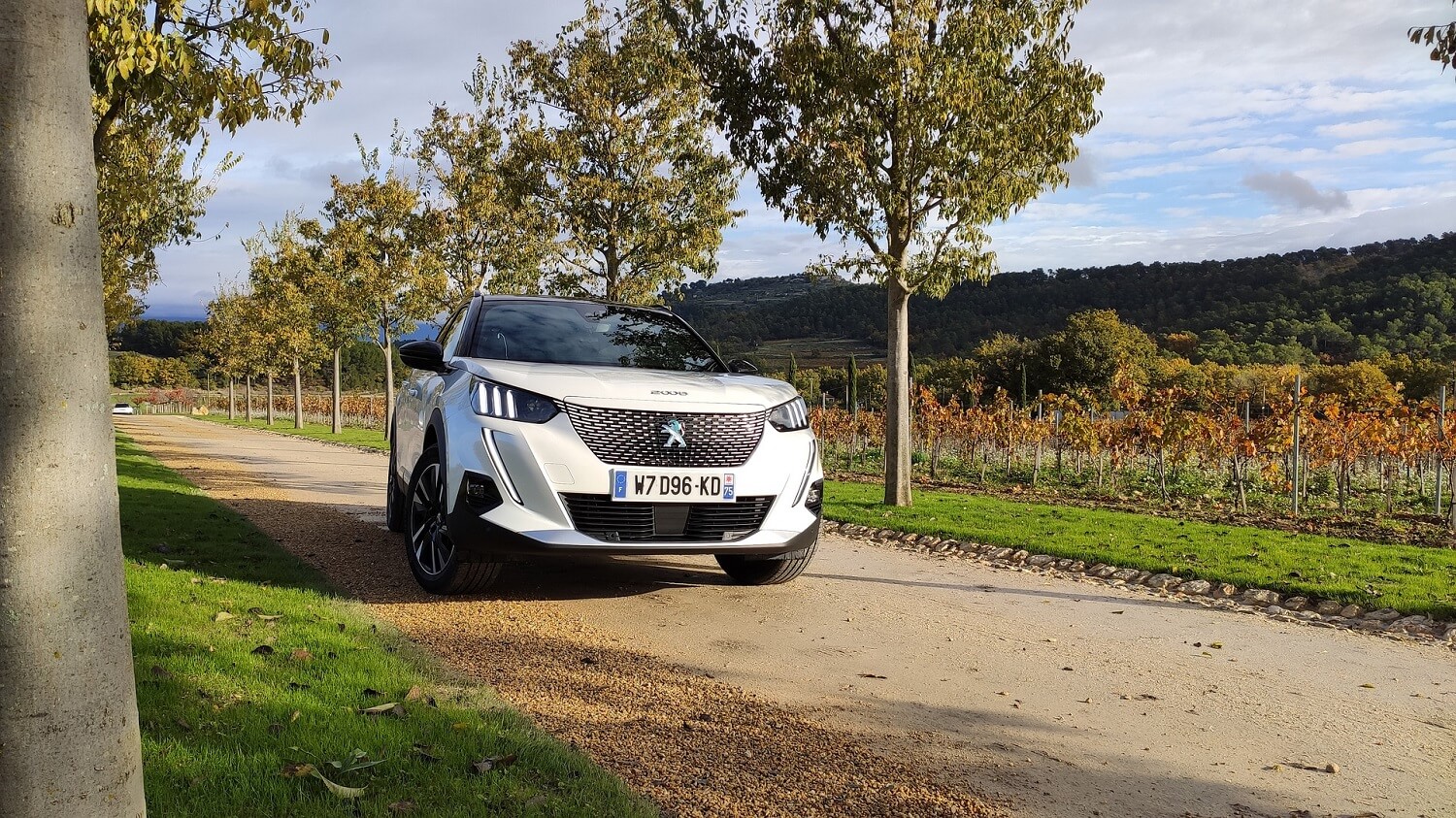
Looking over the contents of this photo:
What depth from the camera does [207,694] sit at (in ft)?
12.8

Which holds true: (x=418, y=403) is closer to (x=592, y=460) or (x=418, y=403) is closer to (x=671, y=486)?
(x=592, y=460)

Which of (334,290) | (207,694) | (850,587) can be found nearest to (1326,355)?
(334,290)

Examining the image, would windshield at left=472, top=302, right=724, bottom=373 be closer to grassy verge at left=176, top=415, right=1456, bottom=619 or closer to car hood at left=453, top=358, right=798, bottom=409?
car hood at left=453, top=358, right=798, bottom=409

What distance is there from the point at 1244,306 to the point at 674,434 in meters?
68.3

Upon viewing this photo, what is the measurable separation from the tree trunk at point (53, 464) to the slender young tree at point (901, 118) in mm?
10277

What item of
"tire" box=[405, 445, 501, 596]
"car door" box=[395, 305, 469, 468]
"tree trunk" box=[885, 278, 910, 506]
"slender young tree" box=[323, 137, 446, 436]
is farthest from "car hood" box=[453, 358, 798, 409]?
"slender young tree" box=[323, 137, 446, 436]

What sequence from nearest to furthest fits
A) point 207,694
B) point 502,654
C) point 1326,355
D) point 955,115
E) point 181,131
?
point 207,694
point 502,654
point 181,131
point 955,115
point 1326,355

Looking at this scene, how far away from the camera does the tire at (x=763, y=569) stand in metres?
6.77

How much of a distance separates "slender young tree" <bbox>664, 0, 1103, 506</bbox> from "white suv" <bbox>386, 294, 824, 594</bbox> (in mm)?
6196

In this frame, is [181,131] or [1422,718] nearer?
[1422,718]

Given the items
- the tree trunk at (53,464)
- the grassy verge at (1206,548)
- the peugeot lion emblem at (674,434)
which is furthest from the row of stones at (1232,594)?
the tree trunk at (53,464)

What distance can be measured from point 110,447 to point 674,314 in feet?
18.8

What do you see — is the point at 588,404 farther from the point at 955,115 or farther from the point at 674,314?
the point at 955,115

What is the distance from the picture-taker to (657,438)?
5.67m
